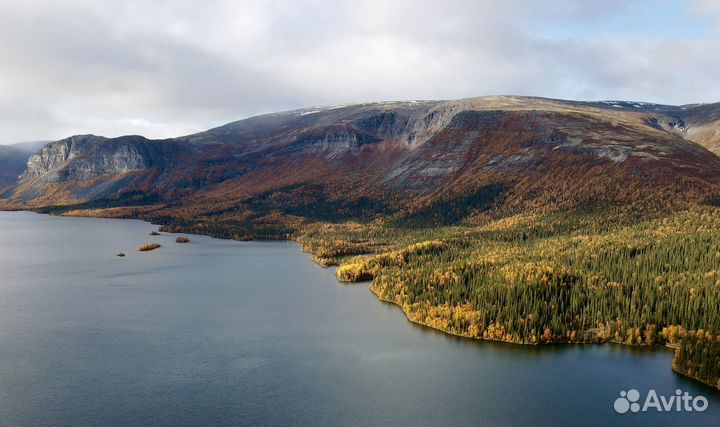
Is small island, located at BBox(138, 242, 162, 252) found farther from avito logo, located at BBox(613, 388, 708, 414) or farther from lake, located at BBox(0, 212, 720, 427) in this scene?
avito logo, located at BBox(613, 388, 708, 414)

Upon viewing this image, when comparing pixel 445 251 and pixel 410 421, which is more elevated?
pixel 445 251

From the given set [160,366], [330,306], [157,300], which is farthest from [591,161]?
[160,366]

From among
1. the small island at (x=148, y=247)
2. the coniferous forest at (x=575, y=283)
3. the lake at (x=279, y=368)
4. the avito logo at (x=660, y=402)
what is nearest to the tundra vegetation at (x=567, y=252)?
the coniferous forest at (x=575, y=283)

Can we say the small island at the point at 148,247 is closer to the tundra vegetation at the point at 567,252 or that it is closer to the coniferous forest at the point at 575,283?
the tundra vegetation at the point at 567,252

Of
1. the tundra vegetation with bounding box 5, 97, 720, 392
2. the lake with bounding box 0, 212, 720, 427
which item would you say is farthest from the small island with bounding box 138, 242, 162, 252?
the lake with bounding box 0, 212, 720, 427

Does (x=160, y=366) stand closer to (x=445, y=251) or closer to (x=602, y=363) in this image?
(x=602, y=363)

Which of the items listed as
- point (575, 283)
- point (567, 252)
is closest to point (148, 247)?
point (567, 252)

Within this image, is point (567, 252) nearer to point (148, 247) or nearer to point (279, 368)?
point (279, 368)
